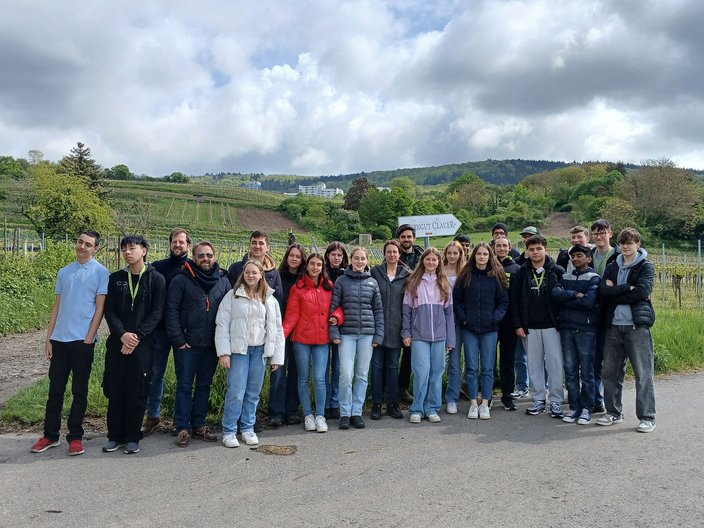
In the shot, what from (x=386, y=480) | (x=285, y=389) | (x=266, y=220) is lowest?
(x=386, y=480)

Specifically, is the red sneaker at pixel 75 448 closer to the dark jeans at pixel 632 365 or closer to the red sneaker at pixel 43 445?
the red sneaker at pixel 43 445

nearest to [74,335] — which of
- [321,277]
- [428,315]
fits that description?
[321,277]

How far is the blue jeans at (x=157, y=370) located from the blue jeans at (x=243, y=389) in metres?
0.69

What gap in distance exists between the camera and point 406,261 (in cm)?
688

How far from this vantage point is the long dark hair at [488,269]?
613cm

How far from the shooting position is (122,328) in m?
4.89

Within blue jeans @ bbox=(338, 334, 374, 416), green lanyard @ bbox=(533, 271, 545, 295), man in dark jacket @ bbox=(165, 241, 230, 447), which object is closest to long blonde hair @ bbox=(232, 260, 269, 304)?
man in dark jacket @ bbox=(165, 241, 230, 447)

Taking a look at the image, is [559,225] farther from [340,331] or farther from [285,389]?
[285,389]

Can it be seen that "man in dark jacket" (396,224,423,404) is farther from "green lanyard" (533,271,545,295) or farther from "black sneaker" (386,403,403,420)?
"green lanyard" (533,271,545,295)

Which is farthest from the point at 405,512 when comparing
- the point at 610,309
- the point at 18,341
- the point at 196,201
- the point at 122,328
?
the point at 196,201

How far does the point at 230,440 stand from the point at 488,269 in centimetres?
325

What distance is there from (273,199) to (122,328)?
8134cm

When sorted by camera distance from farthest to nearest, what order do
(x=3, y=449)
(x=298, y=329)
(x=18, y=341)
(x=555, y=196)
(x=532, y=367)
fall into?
(x=555, y=196) → (x=18, y=341) → (x=532, y=367) → (x=298, y=329) → (x=3, y=449)

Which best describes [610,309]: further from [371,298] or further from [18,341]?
[18,341]
